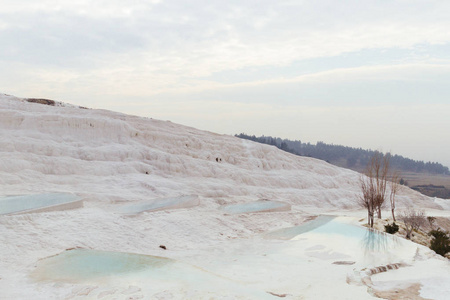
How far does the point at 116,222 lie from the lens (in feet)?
41.9

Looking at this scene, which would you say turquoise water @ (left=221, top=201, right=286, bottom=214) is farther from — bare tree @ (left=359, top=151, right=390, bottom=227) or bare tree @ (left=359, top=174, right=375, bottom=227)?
bare tree @ (left=359, top=151, right=390, bottom=227)

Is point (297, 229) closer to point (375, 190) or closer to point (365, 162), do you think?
point (375, 190)

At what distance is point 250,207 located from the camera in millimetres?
19391

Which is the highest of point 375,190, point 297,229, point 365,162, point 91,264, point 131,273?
point 365,162

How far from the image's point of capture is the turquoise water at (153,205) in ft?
51.4

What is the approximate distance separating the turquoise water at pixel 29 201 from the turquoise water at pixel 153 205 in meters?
2.12

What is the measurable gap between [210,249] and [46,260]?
464 cm

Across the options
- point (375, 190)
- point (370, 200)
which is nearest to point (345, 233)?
point (370, 200)

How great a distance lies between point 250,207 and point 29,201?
9489 mm

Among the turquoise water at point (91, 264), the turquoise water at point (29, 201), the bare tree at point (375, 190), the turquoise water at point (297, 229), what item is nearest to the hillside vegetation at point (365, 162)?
the bare tree at point (375, 190)

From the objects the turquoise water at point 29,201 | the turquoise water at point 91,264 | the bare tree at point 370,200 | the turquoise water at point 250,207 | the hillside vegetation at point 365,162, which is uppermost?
the hillside vegetation at point 365,162

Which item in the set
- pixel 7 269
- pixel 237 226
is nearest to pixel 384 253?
pixel 237 226

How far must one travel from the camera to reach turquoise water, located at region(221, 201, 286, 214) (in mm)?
18523

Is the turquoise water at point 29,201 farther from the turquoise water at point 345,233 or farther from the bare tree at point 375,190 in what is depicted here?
the bare tree at point 375,190
